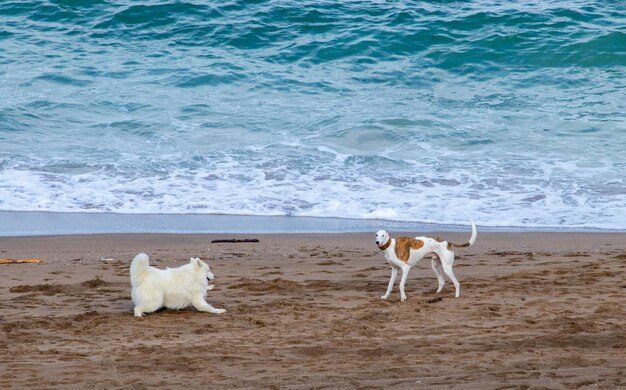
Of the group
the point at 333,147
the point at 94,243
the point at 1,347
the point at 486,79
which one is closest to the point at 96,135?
the point at 333,147

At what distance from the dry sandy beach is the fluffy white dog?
0.31 ft

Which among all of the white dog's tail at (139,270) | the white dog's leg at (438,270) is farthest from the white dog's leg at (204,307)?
the white dog's leg at (438,270)

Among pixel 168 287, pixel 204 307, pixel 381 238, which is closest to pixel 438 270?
pixel 381 238

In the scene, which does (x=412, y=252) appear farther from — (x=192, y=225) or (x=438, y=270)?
(x=192, y=225)

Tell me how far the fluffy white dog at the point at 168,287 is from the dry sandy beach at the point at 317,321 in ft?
0.31

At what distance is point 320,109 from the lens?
1798 centimetres

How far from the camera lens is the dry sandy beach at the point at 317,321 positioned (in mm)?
5816

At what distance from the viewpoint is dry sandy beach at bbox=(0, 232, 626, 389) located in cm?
582

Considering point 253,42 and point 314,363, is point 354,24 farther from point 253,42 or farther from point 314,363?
point 314,363

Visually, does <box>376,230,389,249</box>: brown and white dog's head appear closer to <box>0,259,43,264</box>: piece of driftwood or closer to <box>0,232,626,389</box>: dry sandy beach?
<box>0,232,626,389</box>: dry sandy beach

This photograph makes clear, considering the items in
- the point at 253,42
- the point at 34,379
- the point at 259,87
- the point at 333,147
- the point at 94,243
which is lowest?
the point at 34,379

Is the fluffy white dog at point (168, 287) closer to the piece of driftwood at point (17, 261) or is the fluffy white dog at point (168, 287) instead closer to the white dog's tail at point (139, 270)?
the white dog's tail at point (139, 270)

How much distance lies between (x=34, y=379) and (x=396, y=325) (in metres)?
2.68

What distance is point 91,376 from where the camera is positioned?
19.0ft
